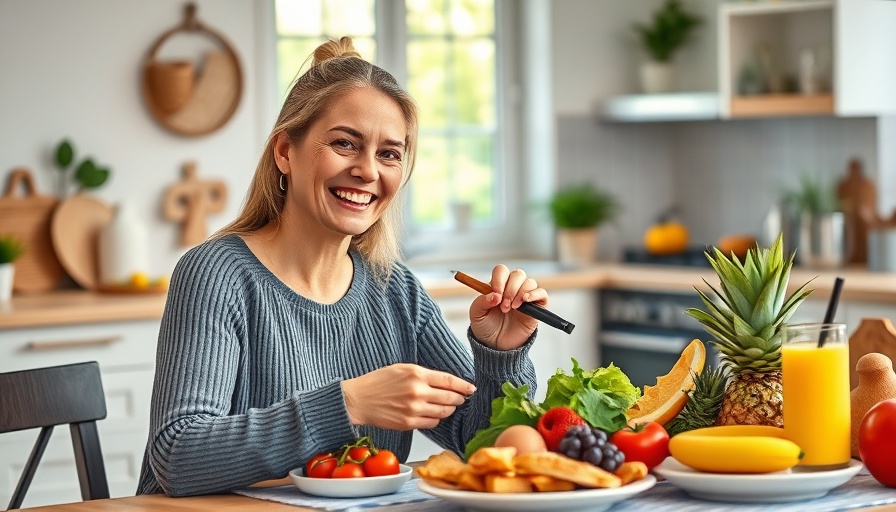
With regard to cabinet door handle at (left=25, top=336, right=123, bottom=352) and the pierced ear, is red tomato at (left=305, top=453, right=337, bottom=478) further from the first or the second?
cabinet door handle at (left=25, top=336, right=123, bottom=352)

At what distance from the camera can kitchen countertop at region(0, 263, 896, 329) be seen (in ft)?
12.0

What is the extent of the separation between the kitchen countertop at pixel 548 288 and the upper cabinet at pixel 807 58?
57 centimetres

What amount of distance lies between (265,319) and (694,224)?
11.5ft

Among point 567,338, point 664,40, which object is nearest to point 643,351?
point 567,338

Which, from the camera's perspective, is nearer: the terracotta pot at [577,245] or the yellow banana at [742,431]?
the yellow banana at [742,431]

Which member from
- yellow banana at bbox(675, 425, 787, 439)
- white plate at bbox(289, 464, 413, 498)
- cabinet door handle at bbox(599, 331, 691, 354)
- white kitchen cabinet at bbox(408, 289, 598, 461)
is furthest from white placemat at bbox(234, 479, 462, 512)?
cabinet door handle at bbox(599, 331, 691, 354)

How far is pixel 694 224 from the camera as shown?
5.33 m

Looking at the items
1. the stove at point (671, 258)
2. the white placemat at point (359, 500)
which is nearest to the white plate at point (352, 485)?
the white placemat at point (359, 500)

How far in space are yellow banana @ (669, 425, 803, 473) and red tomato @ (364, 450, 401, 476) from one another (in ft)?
1.21

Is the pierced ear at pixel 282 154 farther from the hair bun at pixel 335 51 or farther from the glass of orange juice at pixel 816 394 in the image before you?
the glass of orange juice at pixel 816 394

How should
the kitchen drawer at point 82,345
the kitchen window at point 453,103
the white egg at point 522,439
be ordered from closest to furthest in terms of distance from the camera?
1. the white egg at point 522,439
2. the kitchen drawer at point 82,345
3. the kitchen window at point 453,103

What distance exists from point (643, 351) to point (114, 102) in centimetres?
196

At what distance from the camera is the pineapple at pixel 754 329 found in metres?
1.81

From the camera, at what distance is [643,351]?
452cm
